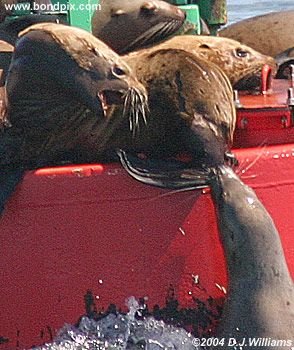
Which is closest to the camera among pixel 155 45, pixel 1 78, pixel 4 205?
pixel 4 205

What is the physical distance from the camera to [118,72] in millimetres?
3750

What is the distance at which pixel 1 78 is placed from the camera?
421 cm

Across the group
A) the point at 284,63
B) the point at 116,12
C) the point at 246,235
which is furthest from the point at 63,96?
the point at 284,63

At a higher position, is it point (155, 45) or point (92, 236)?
point (155, 45)

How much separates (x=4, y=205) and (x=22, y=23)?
1225mm

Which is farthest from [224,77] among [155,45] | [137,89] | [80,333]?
[80,333]

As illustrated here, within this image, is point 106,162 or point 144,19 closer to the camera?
point 106,162

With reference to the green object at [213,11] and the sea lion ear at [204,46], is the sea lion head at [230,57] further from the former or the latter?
the green object at [213,11]

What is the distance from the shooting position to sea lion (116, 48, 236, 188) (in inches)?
148

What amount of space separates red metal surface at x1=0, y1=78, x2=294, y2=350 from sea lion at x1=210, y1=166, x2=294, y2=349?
0.11 m

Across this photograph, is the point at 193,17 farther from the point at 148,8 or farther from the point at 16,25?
the point at 16,25

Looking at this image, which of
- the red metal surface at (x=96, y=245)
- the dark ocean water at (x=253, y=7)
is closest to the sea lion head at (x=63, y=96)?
the red metal surface at (x=96, y=245)

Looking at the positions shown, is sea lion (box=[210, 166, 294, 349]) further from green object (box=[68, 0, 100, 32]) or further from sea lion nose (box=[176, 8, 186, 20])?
green object (box=[68, 0, 100, 32])

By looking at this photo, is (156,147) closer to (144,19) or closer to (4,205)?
(4,205)
